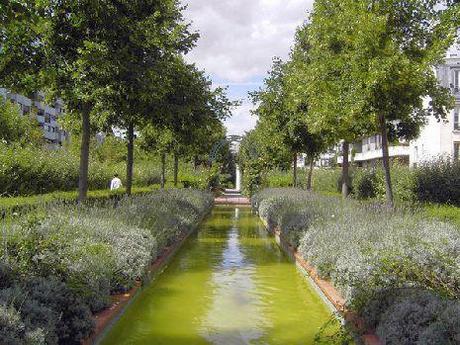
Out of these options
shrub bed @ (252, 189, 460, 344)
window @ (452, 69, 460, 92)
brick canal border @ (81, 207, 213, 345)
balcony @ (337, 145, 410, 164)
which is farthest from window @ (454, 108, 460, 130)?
brick canal border @ (81, 207, 213, 345)

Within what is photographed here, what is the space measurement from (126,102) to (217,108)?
5144mm

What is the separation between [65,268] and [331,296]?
3748 millimetres

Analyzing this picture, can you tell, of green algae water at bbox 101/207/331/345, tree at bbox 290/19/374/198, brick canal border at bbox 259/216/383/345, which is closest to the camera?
brick canal border at bbox 259/216/383/345

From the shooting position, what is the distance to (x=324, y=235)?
380 inches

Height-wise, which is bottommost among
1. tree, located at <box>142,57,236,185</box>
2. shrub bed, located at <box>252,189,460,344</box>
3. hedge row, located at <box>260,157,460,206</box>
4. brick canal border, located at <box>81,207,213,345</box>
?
brick canal border, located at <box>81,207,213,345</box>

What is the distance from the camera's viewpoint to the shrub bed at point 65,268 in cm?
465

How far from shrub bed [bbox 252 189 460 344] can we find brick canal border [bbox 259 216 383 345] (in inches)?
4.6

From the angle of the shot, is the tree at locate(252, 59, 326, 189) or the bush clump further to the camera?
the tree at locate(252, 59, 326, 189)

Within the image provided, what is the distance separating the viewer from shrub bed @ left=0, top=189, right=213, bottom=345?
15.3 feet

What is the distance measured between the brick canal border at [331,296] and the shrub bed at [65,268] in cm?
278

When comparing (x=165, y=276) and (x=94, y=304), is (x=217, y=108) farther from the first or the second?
(x=94, y=304)

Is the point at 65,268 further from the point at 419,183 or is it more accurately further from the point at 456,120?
the point at 456,120

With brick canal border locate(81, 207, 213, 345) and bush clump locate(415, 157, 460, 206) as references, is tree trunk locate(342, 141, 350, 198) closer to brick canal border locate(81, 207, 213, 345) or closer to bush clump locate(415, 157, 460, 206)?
bush clump locate(415, 157, 460, 206)

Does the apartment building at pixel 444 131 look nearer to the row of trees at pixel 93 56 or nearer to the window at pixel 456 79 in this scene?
the window at pixel 456 79
